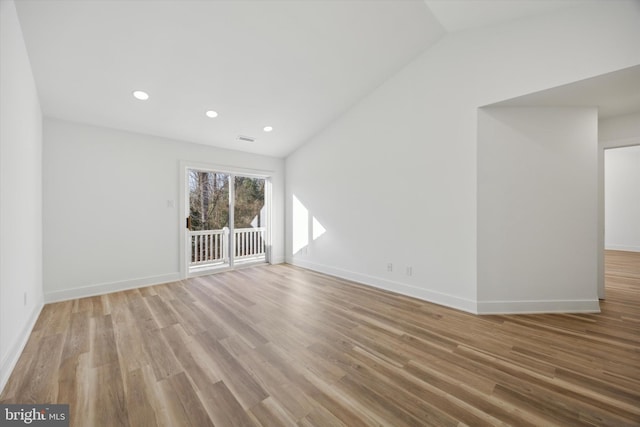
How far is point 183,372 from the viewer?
1731 mm

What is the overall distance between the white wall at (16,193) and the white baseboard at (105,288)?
1.53ft

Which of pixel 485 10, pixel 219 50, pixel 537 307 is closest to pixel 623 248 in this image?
pixel 537 307

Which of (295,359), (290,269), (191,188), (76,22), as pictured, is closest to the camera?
(295,359)

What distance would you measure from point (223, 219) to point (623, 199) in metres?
10.2

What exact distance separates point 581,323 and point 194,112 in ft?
17.9

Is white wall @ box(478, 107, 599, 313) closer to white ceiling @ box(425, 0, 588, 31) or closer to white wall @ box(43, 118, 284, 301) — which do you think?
white ceiling @ box(425, 0, 588, 31)

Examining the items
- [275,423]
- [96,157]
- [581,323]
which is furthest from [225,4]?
[581,323]

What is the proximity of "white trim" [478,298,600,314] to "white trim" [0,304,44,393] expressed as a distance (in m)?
4.18

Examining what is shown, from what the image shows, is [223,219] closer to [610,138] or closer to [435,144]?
[435,144]

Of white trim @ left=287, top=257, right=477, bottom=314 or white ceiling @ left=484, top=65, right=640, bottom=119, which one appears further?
white trim @ left=287, top=257, right=477, bottom=314

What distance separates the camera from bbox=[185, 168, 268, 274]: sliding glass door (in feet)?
15.3

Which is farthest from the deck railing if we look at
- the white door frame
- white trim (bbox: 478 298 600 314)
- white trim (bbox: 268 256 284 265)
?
white trim (bbox: 478 298 600 314)

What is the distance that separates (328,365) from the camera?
1804mm

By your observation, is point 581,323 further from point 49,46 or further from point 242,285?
point 49,46
